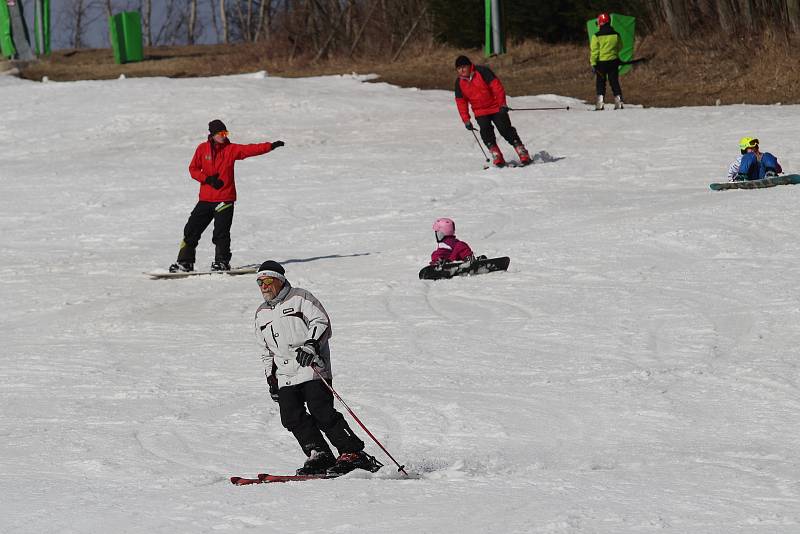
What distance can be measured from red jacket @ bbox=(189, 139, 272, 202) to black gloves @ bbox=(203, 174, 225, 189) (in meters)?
0.03

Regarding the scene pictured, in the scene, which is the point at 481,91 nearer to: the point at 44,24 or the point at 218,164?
the point at 218,164

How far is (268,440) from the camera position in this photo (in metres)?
8.32

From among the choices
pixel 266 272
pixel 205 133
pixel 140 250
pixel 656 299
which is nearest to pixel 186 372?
pixel 266 272

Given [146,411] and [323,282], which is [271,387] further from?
[323,282]

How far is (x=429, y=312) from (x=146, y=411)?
3.62 meters

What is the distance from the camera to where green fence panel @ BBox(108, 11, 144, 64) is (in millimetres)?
38250

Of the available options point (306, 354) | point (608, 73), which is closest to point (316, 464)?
point (306, 354)

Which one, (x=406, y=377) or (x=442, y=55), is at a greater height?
(x=442, y=55)

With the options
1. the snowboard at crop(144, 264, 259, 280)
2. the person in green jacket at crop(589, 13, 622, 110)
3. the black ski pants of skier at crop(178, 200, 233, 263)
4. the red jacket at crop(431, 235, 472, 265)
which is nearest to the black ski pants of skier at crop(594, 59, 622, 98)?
the person in green jacket at crop(589, 13, 622, 110)

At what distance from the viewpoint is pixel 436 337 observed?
431 inches

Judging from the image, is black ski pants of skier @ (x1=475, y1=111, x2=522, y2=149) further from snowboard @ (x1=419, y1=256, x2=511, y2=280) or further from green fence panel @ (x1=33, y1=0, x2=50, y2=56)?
green fence panel @ (x1=33, y1=0, x2=50, y2=56)

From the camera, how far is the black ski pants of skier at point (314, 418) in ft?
23.3

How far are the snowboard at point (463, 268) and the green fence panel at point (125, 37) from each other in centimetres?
2720

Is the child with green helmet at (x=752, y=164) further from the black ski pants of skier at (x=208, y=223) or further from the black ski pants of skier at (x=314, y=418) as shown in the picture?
the black ski pants of skier at (x=314, y=418)
